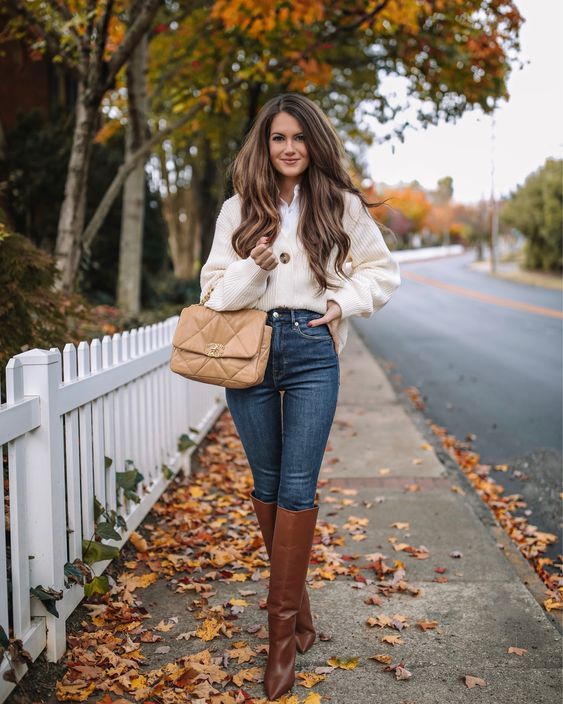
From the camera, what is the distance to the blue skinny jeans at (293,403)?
274 cm

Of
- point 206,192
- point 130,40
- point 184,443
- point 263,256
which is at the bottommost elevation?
point 184,443

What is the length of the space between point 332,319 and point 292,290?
0.18m

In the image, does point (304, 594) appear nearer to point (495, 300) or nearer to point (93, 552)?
point (93, 552)

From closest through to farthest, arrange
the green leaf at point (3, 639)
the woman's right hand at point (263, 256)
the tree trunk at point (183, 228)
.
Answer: the green leaf at point (3, 639), the woman's right hand at point (263, 256), the tree trunk at point (183, 228)

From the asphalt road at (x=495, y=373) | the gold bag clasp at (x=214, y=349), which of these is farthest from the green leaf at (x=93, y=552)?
the asphalt road at (x=495, y=373)

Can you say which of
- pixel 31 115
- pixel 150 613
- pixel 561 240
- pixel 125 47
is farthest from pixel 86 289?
pixel 561 240

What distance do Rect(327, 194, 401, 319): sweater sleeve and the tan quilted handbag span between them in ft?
1.05

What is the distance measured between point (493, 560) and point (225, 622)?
150 cm

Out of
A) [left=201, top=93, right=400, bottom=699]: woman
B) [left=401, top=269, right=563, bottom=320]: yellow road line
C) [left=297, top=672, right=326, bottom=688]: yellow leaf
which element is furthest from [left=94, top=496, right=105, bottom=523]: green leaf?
[left=401, top=269, right=563, bottom=320]: yellow road line

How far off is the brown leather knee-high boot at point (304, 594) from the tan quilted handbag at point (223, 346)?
0.54 meters

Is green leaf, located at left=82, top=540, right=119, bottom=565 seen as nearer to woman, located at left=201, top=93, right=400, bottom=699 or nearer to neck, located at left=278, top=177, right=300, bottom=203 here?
woman, located at left=201, top=93, right=400, bottom=699

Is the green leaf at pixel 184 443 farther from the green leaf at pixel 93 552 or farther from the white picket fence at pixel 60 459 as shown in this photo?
the green leaf at pixel 93 552

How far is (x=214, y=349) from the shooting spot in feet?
9.00

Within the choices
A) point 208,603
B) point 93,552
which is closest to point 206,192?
point 208,603
